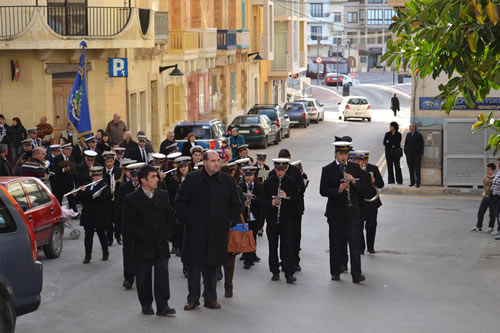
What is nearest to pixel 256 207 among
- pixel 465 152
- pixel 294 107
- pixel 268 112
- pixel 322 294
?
pixel 322 294

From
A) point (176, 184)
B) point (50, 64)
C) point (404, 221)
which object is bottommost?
point (404, 221)

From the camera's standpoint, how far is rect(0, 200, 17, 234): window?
10.6 metres

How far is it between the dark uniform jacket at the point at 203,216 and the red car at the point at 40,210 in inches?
143

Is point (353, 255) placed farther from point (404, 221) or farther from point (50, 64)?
point (50, 64)

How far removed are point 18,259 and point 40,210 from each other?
17.0 feet

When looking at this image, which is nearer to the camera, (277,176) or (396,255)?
(277,176)

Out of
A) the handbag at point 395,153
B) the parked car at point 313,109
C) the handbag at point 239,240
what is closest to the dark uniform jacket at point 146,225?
the handbag at point 239,240

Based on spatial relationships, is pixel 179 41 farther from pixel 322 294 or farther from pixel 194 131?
pixel 322 294

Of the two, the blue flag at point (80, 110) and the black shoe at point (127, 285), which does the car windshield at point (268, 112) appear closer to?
the blue flag at point (80, 110)

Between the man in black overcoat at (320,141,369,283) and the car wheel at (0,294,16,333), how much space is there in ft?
18.5

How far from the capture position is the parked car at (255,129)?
127 ft

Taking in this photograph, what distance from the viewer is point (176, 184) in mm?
16016

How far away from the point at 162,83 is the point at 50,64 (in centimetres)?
961

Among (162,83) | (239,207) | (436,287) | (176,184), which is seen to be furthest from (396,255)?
(162,83)
